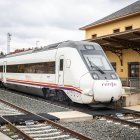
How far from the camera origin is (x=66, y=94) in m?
16.0

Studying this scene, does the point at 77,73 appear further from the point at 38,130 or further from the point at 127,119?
the point at 38,130

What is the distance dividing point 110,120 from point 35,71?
874cm

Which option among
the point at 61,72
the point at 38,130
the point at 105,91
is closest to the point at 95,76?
the point at 105,91

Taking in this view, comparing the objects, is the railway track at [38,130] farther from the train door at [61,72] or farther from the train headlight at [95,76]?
the train door at [61,72]

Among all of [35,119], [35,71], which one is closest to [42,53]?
[35,71]

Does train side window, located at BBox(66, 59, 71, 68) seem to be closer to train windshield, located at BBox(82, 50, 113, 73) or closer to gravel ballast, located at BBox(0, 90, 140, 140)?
train windshield, located at BBox(82, 50, 113, 73)

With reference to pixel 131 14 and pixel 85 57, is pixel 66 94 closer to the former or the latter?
pixel 85 57

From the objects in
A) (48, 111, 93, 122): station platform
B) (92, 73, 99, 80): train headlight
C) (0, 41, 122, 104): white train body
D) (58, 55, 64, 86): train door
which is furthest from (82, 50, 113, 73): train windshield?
(48, 111, 93, 122): station platform

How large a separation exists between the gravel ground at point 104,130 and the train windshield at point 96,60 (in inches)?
146

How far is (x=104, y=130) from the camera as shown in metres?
10.6

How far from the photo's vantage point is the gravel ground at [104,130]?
9656 millimetres

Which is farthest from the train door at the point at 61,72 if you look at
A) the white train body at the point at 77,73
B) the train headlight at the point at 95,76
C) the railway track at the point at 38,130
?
the railway track at the point at 38,130

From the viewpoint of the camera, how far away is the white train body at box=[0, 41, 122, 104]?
14.5 m

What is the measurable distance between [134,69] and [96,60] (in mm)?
10222
